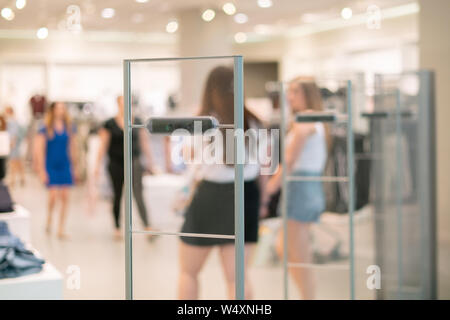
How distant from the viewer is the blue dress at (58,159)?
6.08 meters

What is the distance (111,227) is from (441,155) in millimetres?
3600

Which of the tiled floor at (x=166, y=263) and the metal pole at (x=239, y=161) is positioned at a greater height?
the metal pole at (x=239, y=161)

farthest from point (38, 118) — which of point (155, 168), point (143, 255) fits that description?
Answer: point (143, 255)

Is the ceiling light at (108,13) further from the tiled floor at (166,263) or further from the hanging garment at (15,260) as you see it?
the hanging garment at (15,260)

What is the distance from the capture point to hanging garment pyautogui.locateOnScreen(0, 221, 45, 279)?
Result: 2.30 meters

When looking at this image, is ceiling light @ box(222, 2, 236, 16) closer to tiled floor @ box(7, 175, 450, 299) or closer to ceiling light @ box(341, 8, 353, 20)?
ceiling light @ box(341, 8, 353, 20)

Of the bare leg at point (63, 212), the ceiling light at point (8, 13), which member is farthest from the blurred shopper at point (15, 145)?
the ceiling light at point (8, 13)

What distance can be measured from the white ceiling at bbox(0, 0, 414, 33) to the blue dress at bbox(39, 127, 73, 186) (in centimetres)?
153

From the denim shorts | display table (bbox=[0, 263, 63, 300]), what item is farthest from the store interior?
the denim shorts

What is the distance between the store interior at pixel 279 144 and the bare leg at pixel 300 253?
0.19ft

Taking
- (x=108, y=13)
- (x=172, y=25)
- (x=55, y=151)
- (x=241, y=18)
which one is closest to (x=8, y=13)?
(x=108, y=13)

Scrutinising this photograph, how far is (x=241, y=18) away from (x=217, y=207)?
7485 mm

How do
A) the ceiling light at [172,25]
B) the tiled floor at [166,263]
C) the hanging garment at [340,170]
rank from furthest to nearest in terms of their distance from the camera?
1. the ceiling light at [172,25]
2. the hanging garment at [340,170]
3. the tiled floor at [166,263]

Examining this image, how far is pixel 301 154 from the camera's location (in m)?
3.43
